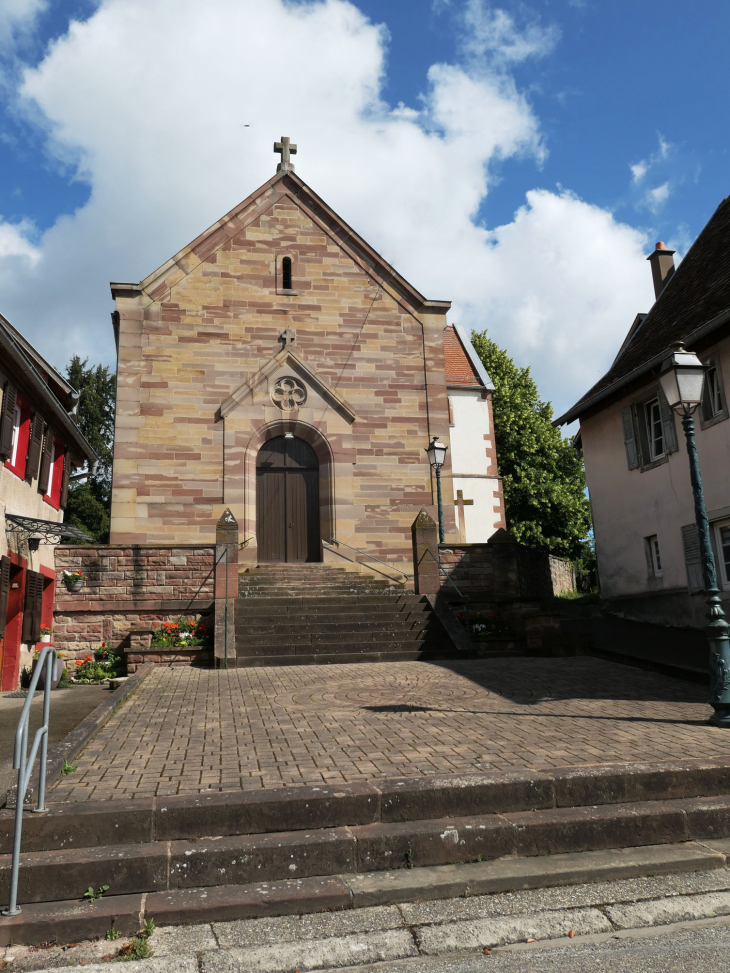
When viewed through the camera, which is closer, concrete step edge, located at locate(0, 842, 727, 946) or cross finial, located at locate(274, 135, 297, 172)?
concrete step edge, located at locate(0, 842, 727, 946)

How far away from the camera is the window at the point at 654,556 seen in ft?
54.2

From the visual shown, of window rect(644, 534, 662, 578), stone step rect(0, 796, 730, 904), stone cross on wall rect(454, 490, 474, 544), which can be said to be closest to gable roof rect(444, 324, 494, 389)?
stone cross on wall rect(454, 490, 474, 544)

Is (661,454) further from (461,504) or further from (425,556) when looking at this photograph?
(461,504)

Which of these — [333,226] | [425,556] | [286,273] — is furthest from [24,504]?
[333,226]

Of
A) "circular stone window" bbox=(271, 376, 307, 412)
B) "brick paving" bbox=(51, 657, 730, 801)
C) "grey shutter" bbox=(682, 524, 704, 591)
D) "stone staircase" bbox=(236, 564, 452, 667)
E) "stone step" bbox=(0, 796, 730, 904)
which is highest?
"circular stone window" bbox=(271, 376, 307, 412)

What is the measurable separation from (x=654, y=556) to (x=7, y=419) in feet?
44.7

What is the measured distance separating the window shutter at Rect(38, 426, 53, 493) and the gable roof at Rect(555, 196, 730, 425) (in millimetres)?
12375

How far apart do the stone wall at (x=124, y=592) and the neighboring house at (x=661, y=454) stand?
9796 mm

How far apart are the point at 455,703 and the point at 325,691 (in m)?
1.83

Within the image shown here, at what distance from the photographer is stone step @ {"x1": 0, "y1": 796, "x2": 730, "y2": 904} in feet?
13.5

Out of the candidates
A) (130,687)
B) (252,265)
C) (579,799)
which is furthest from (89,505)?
(579,799)

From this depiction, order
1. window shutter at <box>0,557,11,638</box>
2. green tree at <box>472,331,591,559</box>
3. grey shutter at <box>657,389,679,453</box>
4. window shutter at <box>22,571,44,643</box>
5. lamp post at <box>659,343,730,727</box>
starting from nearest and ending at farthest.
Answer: lamp post at <box>659,343,730,727</box> → window shutter at <box>0,557,11,638</box> → window shutter at <box>22,571,44,643</box> → grey shutter at <box>657,389,679,453</box> → green tree at <box>472,331,591,559</box>

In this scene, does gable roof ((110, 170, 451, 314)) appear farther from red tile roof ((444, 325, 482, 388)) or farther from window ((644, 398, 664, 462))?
red tile roof ((444, 325, 482, 388))

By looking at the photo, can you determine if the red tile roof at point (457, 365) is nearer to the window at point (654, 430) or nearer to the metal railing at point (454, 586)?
the window at point (654, 430)
